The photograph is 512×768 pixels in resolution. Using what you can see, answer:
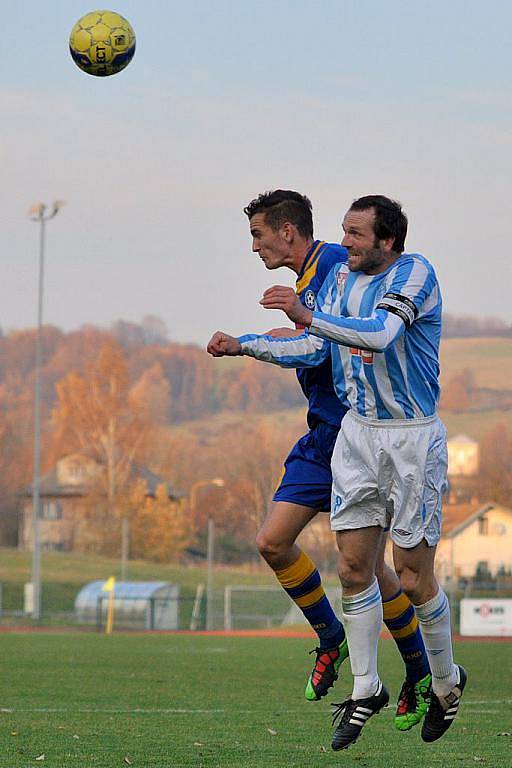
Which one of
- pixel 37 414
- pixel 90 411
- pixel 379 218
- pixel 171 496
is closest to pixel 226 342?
pixel 379 218

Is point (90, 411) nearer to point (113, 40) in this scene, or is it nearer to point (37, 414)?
point (37, 414)

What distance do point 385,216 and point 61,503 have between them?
9642cm

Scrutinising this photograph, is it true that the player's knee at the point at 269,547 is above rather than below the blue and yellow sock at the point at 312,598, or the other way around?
above

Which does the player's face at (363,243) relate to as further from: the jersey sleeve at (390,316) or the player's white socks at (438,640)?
the player's white socks at (438,640)

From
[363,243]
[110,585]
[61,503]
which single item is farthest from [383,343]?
[61,503]

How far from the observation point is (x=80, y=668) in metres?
16.9

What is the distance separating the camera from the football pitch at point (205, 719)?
297 inches

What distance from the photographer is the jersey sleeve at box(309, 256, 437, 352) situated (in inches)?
249

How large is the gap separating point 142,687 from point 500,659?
308 inches

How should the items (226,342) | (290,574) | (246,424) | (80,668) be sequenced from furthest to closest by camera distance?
(246,424)
(80,668)
(290,574)
(226,342)

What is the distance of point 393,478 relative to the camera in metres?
6.76

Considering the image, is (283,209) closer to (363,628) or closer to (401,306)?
(401,306)

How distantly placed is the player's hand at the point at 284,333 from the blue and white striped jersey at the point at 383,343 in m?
0.07

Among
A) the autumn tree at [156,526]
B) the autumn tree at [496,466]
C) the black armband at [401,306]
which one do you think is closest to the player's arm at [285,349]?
the black armband at [401,306]
